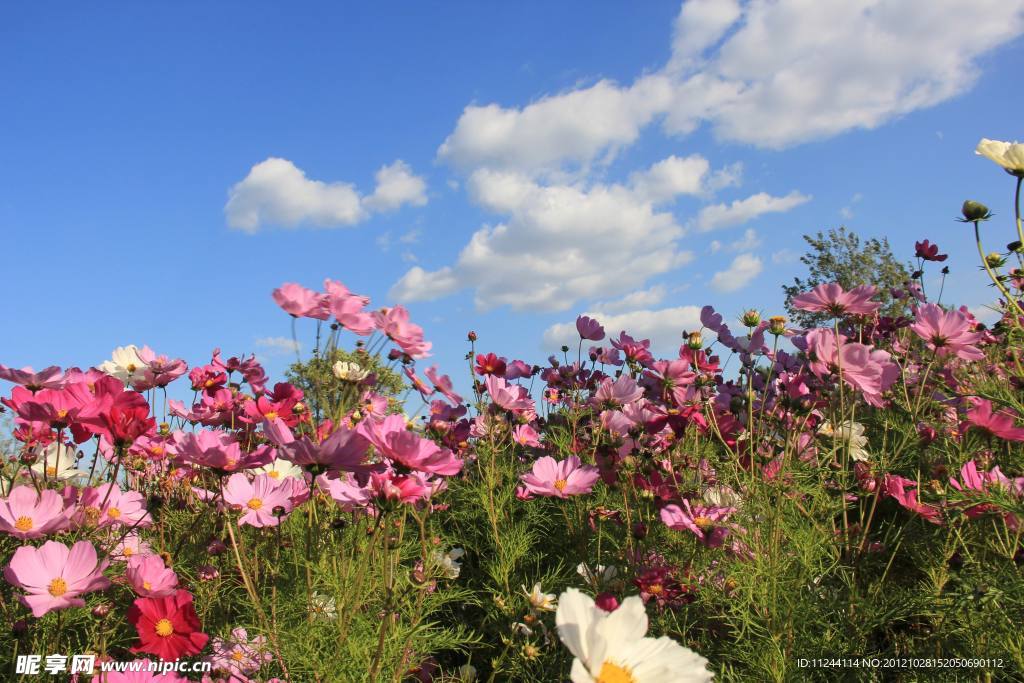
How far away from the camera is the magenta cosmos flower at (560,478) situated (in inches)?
70.1

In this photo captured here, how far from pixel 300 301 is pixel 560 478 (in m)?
0.87

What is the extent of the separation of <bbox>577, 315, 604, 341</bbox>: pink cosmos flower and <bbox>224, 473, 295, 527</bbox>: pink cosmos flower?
4.47ft

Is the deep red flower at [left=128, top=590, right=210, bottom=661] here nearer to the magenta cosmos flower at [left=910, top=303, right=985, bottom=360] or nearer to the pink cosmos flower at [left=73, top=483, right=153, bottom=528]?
the pink cosmos flower at [left=73, top=483, right=153, bottom=528]

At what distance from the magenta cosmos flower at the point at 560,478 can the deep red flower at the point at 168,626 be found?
0.80 metres

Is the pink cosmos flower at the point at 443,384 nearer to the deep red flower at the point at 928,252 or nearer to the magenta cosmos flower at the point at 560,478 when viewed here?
the magenta cosmos flower at the point at 560,478

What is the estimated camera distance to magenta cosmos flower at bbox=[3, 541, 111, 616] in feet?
4.22

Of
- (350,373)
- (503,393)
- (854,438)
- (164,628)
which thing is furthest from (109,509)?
(854,438)

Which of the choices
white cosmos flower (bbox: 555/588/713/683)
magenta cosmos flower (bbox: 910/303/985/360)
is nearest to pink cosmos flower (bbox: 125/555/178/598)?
white cosmos flower (bbox: 555/588/713/683)

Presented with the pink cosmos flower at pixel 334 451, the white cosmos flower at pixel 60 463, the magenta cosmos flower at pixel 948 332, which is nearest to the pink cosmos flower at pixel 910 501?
the magenta cosmos flower at pixel 948 332

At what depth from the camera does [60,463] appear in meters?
2.17

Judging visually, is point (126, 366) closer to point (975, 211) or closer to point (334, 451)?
point (334, 451)

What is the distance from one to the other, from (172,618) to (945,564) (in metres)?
1.71

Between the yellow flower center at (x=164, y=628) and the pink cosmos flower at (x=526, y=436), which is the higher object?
the pink cosmos flower at (x=526, y=436)

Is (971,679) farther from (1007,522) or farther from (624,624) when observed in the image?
(624,624)
